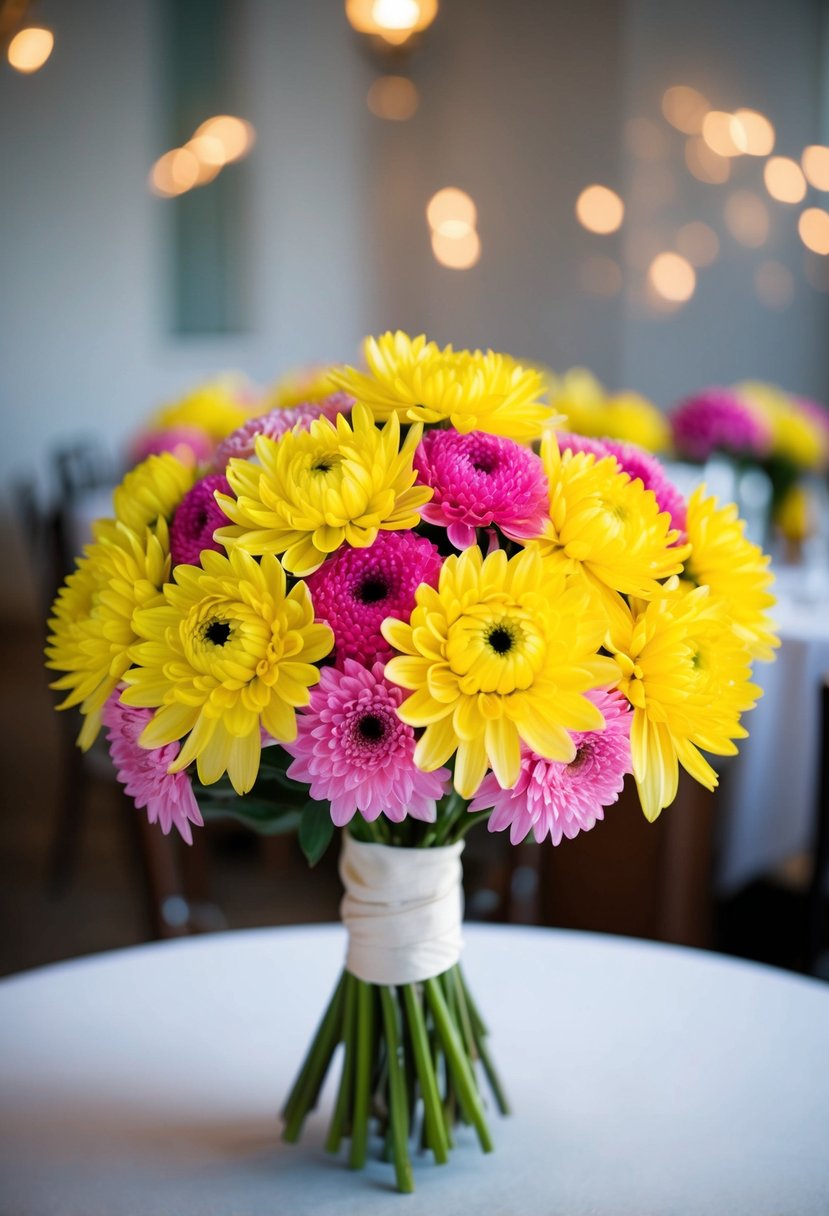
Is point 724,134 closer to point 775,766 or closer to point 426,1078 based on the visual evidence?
point 775,766

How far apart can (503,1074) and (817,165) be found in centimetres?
541

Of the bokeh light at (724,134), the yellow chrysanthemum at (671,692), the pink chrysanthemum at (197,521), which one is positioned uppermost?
the bokeh light at (724,134)

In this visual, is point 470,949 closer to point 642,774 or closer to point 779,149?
point 642,774

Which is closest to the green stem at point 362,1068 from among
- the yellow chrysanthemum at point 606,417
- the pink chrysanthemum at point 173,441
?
Answer: the pink chrysanthemum at point 173,441

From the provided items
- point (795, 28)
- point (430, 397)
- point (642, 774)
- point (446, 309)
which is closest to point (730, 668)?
point (642, 774)

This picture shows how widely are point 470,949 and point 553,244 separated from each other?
544cm

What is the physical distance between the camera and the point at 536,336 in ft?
20.1

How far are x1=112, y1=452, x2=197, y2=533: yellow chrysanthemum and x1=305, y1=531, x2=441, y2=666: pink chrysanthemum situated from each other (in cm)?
15

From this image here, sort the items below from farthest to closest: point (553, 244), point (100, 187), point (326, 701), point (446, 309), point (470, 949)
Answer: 1. point (446, 309)
2. point (553, 244)
3. point (100, 187)
4. point (470, 949)
5. point (326, 701)

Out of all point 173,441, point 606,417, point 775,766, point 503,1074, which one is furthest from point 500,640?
point 606,417

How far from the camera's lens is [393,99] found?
21.3 feet

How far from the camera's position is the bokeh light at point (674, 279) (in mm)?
5523

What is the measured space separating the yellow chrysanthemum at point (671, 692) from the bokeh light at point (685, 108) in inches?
211

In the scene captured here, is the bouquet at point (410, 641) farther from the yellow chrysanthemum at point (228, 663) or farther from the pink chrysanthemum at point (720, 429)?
the pink chrysanthemum at point (720, 429)
